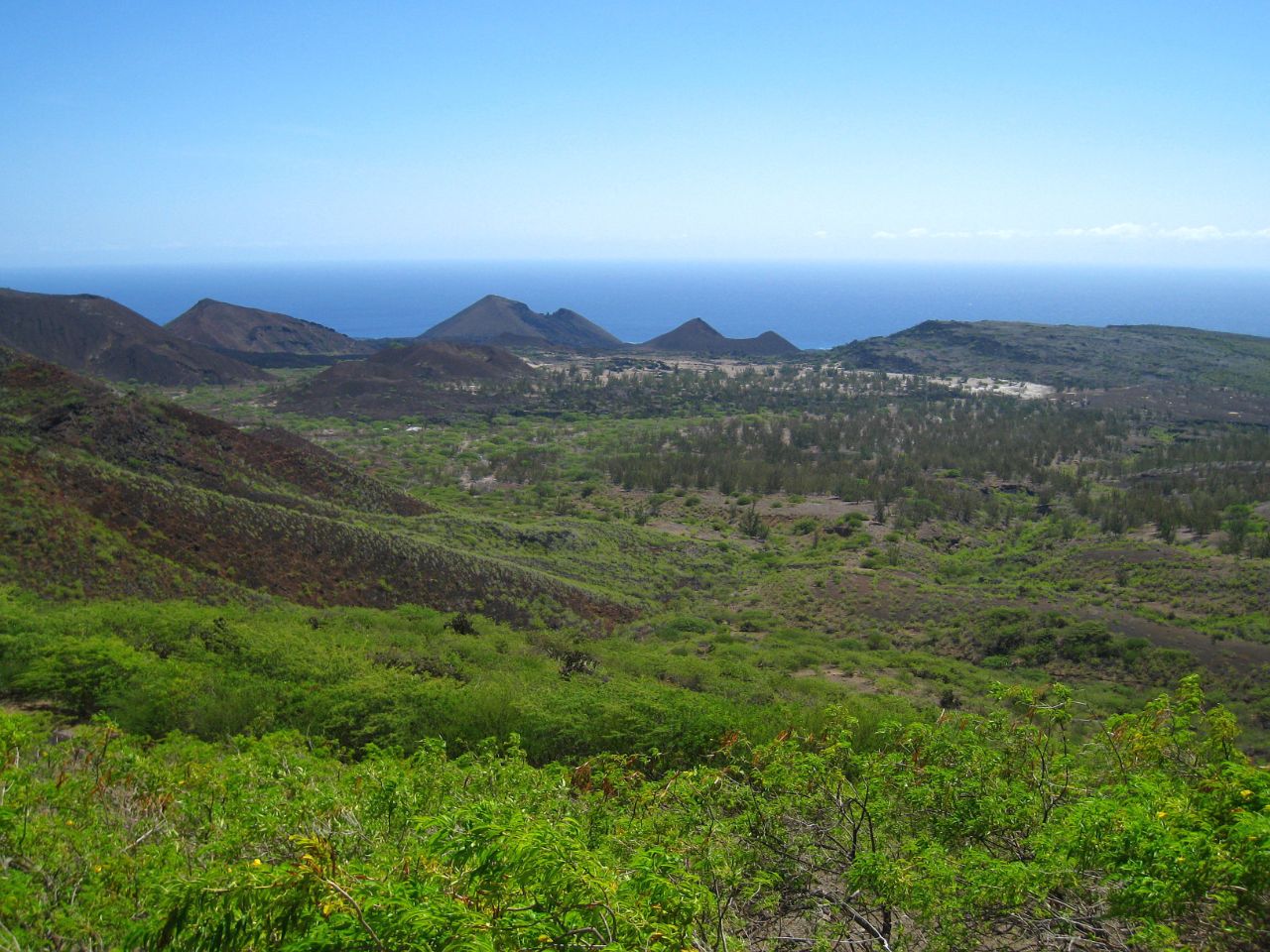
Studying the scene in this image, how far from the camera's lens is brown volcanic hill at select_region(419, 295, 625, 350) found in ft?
393

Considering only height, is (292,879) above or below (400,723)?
above

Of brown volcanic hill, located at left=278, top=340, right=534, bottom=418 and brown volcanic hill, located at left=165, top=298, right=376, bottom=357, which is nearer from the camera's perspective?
brown volcanic hill, located at left=278, top=340, right=534, bottom=418

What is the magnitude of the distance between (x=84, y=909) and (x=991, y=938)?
579 centimetres

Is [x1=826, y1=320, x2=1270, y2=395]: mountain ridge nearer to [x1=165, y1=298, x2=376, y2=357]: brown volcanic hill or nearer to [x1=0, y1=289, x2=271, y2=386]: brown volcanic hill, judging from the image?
[x1=165, y1=298, x2=376, y2=357]: brown volcanic hill

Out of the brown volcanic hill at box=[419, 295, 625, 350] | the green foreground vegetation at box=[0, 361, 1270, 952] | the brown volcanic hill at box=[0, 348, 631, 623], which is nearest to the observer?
the green foreground vegetation at box=[0, 361, 1270, 952]

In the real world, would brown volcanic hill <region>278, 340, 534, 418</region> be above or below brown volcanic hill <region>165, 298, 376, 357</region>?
below

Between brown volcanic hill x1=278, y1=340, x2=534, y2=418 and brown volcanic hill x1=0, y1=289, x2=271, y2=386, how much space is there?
12.4 meters

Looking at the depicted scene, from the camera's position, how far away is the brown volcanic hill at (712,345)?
10994 centimetres

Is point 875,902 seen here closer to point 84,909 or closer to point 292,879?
point 292,879

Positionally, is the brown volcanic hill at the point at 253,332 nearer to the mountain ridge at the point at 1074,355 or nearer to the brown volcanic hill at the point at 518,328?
the brown volcanic hill at the point at 518,328

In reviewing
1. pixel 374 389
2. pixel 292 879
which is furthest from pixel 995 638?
pixel 374 389

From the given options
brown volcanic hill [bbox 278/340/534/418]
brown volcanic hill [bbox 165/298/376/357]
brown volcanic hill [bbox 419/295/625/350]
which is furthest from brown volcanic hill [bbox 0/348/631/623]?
brown volcanic hill [bbox 419/295/625/350]

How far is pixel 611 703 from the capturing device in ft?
38.0

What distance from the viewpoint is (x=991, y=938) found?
17.5ft
